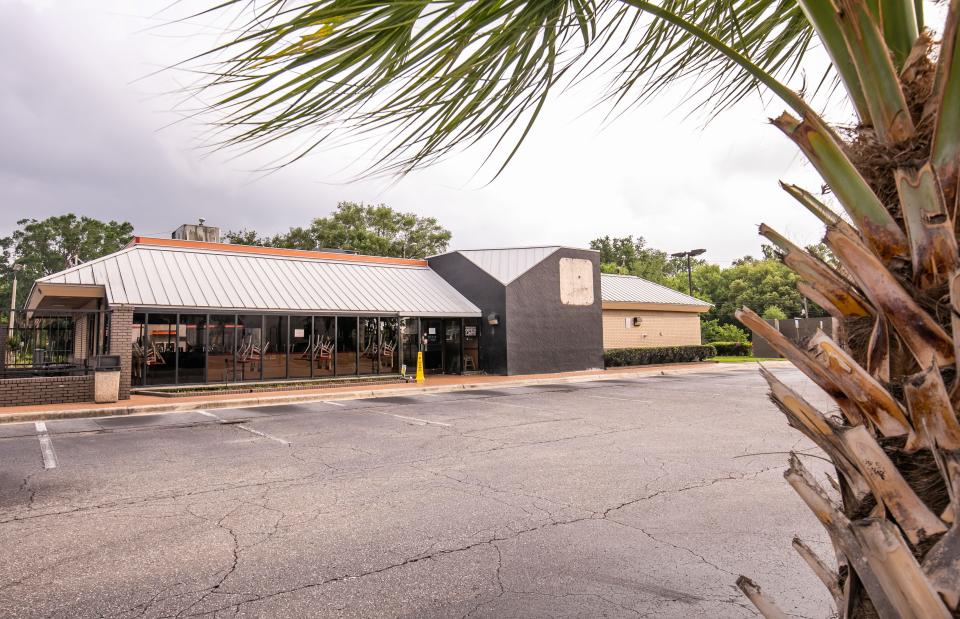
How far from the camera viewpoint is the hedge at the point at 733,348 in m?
36.4

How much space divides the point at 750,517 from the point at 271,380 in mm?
16889

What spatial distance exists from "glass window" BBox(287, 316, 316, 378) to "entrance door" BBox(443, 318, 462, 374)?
6136mm

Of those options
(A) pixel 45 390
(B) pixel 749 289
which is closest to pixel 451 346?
(A) pixel 45 390

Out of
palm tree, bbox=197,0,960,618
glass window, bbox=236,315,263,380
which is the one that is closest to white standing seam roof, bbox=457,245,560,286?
glass window, bbox=236,315,263,380

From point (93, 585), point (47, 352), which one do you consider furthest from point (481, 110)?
point (47, 352)

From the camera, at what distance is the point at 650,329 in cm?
2988

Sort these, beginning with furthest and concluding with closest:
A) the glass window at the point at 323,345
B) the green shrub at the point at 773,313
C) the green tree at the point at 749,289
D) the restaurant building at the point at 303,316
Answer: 1. the green tree at the point at 749,289
2. the green shrub at the point at 773,313
3. the glass window at the point at 323,345
4. the restaurant building at the point at 303,316

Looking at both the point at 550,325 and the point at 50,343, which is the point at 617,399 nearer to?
the point at 550,325

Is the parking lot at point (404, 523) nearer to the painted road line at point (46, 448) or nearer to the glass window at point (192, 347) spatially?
the painted road line at point (46, 448)

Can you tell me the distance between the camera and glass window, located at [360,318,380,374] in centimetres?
2148

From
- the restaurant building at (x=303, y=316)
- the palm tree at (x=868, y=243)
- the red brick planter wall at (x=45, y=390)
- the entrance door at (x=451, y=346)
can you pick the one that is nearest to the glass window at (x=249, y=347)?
the restaurant building at (x=303, y=316)

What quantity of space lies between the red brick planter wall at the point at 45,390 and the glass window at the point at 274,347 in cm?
554

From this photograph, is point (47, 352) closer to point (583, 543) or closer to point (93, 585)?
point (93, 585)

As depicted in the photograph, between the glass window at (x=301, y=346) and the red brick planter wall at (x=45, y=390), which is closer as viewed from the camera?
the red brick planter wall at (x=45, y=390)
